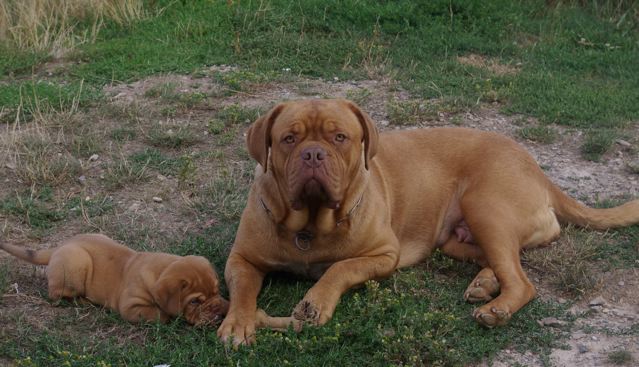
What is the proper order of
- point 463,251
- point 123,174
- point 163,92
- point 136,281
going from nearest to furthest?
point 136,281, point 463,251, point 123,174, point 163,92

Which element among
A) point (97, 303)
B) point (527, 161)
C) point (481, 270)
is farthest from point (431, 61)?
point (97, 303)

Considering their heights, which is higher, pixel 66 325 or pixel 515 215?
pixel 515 215

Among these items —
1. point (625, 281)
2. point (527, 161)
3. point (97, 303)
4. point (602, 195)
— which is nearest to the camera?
point (97, 303)

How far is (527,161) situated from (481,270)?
86cm

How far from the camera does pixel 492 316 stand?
476 centimetres

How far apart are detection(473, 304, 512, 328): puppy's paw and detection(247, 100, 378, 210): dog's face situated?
3.04 ft

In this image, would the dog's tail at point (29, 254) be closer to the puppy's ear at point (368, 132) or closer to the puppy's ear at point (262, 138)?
the puppy's ear at point (262, 138)

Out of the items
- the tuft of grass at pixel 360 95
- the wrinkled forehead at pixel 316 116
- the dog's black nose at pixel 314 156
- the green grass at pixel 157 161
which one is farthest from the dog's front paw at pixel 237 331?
the tuft of grass at pixel 360 95

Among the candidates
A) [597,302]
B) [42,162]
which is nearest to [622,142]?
[597,302]

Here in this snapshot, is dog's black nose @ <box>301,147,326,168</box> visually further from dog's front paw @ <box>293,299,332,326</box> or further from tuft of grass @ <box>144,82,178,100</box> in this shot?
tuft of grass @ <box>144,82,178,100</box>

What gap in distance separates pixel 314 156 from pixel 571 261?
182 centimetres

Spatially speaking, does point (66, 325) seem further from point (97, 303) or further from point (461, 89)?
point (461, 89)

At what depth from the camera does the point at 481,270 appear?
540cm

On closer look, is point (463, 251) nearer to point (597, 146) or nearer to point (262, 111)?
point (597, 146)
